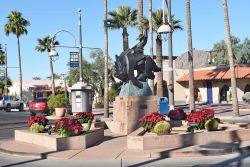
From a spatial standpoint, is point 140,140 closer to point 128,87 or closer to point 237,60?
point 128,87

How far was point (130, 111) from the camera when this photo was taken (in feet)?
54.0

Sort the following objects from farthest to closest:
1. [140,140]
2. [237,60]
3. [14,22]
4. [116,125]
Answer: [237,60]
[14,22]
[116,125]
[140,140]

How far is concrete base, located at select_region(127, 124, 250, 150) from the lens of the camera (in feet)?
40.6

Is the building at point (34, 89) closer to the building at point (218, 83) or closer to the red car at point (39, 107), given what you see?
the building at point (218, 83)

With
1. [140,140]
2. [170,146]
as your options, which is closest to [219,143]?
[170,146]

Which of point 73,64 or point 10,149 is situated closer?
point 10,149

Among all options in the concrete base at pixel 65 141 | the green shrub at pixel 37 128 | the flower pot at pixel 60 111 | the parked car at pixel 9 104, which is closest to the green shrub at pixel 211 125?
the concrete base at pixel 65 141

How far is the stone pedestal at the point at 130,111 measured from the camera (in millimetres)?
16453

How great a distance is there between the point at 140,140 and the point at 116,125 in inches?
188

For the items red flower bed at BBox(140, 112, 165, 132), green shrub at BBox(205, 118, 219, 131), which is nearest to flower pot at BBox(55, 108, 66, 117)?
red flower bed at BBox(140, 112, 165, 132)

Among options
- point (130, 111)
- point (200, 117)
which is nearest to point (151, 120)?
point (200, 117)

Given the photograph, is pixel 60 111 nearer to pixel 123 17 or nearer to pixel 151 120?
pixel 123 17

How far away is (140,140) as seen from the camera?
12305 mm

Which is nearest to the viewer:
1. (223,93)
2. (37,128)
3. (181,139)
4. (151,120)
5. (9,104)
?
(181,139)
